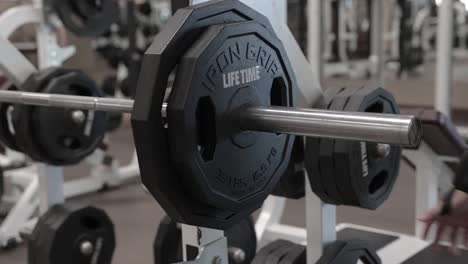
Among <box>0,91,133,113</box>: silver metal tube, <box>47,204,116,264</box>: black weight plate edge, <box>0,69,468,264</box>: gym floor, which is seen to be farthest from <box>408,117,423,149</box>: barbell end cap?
<box>0,69,468,264</box>: gym floor

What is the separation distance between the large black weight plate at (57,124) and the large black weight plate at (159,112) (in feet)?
3.48

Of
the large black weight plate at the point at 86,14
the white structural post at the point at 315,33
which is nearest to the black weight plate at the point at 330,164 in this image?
the large black weight plate at the point at 86,14

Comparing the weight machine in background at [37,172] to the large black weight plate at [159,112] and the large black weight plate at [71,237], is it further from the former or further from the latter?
the large black weight plate at [159,112]

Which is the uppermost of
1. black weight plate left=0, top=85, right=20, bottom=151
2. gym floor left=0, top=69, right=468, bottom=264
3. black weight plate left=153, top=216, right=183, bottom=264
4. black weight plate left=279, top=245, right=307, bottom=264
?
black weight plate left=0, top=85, right=20, bottom=151

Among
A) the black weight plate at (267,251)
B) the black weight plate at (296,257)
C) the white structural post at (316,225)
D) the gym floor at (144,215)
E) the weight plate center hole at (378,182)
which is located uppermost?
the weight plate center hole at (378,182)

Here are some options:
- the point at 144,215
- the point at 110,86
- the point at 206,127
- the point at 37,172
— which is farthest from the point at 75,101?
the point at 110,86

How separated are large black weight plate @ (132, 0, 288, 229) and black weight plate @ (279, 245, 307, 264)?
52 cm

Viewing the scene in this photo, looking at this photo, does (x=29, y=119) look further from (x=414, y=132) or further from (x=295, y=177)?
(x=414, y=132)

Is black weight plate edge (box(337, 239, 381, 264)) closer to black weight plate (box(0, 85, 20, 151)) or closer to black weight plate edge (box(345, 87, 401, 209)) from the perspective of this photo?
black weight plate edge (box(345, 87, 401, 209))

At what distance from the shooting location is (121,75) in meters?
4.71

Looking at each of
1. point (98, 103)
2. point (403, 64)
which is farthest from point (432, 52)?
point (98, 103)

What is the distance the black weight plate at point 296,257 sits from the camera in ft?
4.55

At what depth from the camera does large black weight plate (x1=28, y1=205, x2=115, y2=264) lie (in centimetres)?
178

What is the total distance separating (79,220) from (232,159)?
3.45ft
